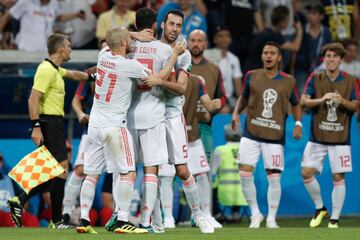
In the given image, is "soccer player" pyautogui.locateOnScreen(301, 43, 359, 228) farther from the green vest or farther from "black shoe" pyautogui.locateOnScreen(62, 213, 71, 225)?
"black shoe" pyautogui.locateOnScreen(62, 213, 71, 225)

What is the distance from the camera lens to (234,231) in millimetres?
15234

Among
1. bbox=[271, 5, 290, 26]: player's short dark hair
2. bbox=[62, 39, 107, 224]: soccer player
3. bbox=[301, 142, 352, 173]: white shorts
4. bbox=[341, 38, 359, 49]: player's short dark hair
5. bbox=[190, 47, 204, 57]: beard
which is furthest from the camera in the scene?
bbox=[341, 38, 359, 49]: player's short dark hair

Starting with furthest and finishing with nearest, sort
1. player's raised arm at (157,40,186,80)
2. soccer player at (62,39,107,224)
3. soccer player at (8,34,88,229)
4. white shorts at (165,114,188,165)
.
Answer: soccer player at (62,39,107,224) < soccer player at (8,34,88,229) < white shorts at (165,114,188,165) < player's raised arm at (157,40,186,80)

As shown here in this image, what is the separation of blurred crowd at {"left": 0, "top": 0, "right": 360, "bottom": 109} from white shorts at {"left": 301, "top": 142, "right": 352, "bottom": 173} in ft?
9.85

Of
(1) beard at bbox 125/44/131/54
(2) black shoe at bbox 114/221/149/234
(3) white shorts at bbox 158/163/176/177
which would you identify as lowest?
(2) black shoe at bbox 114/221/149/234

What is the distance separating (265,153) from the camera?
702 inches

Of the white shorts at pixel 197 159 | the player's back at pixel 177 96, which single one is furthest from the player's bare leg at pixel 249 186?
the player's back at pixel 177 96

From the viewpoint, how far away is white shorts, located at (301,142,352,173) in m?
18.1

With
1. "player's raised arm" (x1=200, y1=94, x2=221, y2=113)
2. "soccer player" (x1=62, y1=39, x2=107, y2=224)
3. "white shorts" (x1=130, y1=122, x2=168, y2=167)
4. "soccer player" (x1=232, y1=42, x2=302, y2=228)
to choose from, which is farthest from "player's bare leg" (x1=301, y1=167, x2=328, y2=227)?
"white shorts" (x1=130, y1=122, x2=168, y2=167)

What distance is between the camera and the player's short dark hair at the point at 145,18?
14281 millimetres

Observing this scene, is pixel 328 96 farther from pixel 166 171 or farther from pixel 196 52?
pixel 166 171

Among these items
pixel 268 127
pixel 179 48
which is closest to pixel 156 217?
pixel 179 48

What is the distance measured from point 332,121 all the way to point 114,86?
500 cm

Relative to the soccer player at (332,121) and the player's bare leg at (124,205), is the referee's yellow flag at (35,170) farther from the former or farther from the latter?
the soccer player at (332,121)
